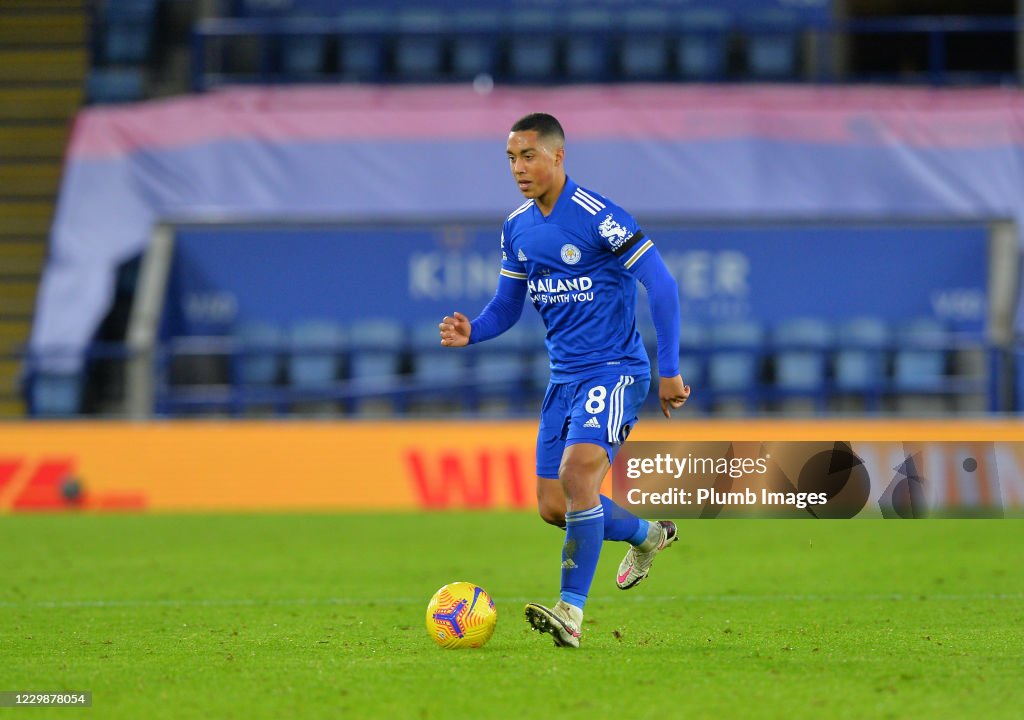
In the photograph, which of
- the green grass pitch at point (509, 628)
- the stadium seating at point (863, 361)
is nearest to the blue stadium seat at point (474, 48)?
the stadium seating at point (863, 361)

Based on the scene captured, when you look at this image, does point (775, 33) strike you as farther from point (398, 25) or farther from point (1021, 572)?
point (1021, 572)

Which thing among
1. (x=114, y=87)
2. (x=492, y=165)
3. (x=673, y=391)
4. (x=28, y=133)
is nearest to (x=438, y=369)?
(x=492, y=165)

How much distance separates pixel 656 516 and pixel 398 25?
13568 millimetres

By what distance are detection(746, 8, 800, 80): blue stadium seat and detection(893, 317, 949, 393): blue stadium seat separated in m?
4.12

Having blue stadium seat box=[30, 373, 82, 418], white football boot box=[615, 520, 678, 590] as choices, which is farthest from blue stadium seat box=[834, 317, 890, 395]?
white football boot box=[615, 520, 678, 590]

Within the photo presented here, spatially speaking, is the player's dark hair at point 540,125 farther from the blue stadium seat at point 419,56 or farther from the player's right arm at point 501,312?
the blue stadium seat at point 419,56

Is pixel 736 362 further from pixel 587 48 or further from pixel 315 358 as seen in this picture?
pixel 587 48

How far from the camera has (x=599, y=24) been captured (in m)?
19.8

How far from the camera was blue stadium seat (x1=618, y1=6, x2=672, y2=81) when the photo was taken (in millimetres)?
19219

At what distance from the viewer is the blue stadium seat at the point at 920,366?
55.2 feet

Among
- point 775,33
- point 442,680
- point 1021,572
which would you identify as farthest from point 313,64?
point 442,680

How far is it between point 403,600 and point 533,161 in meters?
2.94

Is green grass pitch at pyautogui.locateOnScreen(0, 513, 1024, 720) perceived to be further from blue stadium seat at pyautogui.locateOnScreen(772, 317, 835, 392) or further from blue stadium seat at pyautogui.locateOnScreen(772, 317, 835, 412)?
blue stadium seat at pyautogui.locateOnScreen(772, 317, 835, 392)

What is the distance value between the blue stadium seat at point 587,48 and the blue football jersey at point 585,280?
41.3 feet
